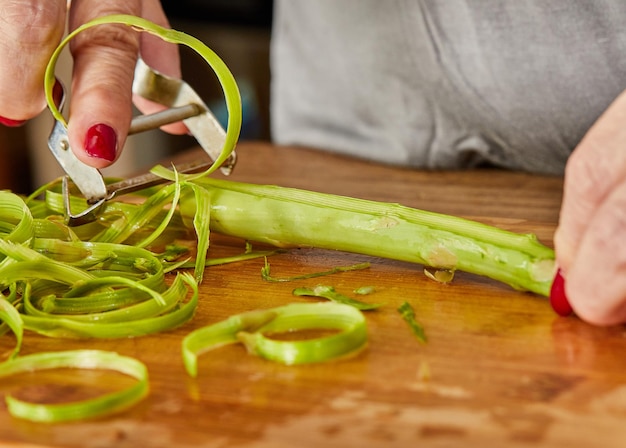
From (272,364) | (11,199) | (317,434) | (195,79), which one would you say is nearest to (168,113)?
(11,199)

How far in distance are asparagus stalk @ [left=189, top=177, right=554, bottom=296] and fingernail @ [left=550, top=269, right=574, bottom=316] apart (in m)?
0.05

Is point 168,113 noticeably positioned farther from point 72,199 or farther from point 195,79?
point 195,79

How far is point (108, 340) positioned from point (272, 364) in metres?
0.23

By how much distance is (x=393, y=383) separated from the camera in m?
0.90

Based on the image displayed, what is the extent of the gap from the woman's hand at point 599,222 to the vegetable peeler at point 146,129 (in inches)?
26.7

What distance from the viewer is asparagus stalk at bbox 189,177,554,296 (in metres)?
1.14

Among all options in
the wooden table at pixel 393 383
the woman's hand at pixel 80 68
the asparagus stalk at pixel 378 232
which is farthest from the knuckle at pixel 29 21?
the wooden table at pixel 393 383

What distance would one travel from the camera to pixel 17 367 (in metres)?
0.97

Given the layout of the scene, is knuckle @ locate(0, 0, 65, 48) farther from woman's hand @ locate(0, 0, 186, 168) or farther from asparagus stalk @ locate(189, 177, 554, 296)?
asparagus stalk @ locate(189, 177, 554, 296)

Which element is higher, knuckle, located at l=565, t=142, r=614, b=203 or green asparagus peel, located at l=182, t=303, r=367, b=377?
knuckle, located at l=565, t=142, r=614, b=203

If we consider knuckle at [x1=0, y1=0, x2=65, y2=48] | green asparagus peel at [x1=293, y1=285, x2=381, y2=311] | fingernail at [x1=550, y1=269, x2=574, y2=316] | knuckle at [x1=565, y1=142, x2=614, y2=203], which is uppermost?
knuckle at [x1=565, y1=142, x2=614, y2=203]

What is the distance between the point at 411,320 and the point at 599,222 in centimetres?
27

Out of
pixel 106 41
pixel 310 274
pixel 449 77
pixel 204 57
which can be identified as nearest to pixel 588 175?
pixel 310 274

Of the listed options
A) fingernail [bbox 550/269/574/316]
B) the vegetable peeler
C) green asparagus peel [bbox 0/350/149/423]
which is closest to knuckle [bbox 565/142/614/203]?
fingernail [bbox 550/269/574/316]
